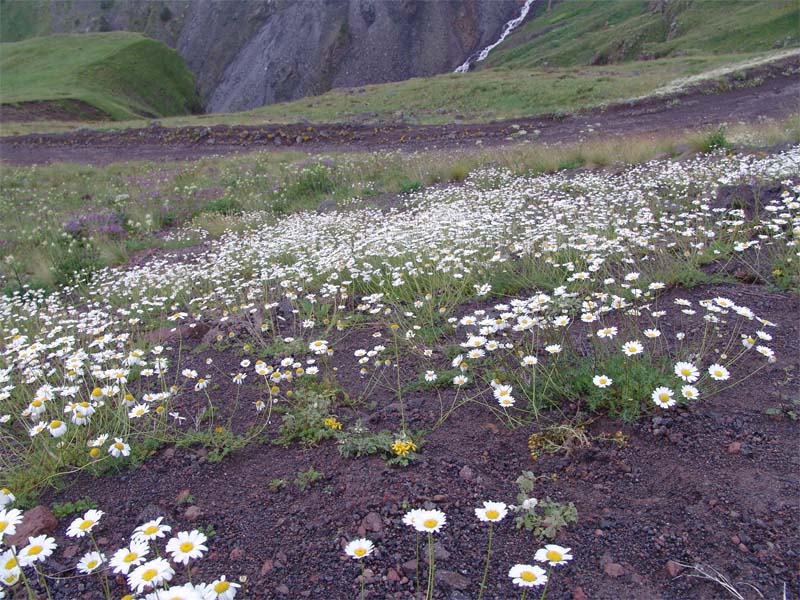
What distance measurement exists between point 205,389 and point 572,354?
243 centimetres

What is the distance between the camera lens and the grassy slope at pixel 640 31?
113 ft

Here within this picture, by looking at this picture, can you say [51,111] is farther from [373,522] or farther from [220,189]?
[373,522]

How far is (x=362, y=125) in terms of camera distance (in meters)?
20.3

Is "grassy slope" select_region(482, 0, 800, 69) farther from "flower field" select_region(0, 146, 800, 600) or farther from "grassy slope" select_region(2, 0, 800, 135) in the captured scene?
"flower field" select_region(0, 146, 800, 600)

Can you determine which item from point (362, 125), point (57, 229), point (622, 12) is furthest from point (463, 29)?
point (57, 229)

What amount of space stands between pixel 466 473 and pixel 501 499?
8.9 inches

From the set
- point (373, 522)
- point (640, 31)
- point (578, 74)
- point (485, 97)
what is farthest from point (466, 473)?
point (640, 31)

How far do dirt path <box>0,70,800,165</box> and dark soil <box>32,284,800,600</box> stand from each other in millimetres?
13267

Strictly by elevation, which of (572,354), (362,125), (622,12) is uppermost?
(622,12)

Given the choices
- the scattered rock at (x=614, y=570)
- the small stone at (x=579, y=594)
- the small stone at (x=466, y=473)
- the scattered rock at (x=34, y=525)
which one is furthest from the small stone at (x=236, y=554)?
the scattered rock at (x=614, y=570)

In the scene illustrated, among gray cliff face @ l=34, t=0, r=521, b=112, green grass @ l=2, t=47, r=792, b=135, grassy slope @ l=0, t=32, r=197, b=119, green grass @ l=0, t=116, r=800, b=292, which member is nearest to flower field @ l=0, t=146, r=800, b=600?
green grass @ l=0, t=116, r=800, b=292

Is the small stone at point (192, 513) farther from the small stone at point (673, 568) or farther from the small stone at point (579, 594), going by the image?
the small stone at point (673, 568)

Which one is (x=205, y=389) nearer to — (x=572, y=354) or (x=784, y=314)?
(x=572, y=354)

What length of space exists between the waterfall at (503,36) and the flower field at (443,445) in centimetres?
5687
